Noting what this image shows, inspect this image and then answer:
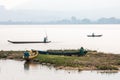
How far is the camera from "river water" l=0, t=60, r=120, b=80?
4431 centimetres

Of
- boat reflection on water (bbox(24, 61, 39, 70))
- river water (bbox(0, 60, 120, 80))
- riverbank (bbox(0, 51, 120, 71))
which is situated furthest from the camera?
boat reflection on water (bbox(24, 61, 39, 70))

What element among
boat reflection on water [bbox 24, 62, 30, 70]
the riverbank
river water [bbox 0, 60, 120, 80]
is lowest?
river water [bbox 0, 60, 120, 80]

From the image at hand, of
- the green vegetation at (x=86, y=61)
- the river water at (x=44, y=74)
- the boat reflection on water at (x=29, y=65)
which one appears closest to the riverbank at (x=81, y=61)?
the green vegetation at (x=86, y=61)

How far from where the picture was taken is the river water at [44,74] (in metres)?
44.3

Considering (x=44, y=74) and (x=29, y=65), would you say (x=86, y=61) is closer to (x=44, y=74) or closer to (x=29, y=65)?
(x=44, y=74)

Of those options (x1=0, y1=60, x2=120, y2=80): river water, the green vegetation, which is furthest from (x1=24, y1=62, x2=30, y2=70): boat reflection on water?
the green vegetation

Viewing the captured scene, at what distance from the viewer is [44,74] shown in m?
47.2

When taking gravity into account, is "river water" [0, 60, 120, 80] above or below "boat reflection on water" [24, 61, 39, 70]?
below

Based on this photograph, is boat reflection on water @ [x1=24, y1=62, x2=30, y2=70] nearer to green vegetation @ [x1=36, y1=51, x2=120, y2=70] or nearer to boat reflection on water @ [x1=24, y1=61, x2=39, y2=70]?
boat reflection on water @ [x1=24, y1=61, x2=39, y2=70]

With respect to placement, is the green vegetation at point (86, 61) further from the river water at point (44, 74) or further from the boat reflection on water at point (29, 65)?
the river water at point (44, 74)

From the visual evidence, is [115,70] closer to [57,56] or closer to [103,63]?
[103,63]

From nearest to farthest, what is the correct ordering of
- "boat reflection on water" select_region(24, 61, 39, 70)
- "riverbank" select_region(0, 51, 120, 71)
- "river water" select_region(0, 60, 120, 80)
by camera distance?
"river water" select_region(0, 60, 120, 80) < "riverbank" select_region(0, 51, 120, 71) < "boat reflection on water" select_region(24, 61, 39, 70)

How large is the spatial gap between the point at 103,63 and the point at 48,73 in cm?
819

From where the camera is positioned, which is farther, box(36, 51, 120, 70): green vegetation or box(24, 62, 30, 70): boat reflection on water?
box(24, 62, 30, 70): boat reflection on water
